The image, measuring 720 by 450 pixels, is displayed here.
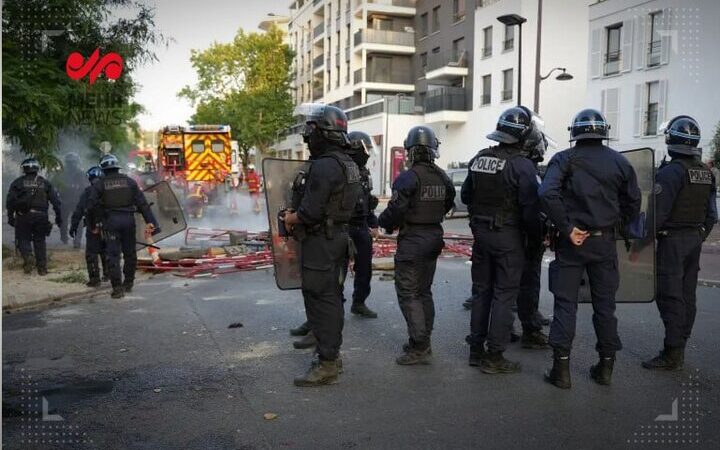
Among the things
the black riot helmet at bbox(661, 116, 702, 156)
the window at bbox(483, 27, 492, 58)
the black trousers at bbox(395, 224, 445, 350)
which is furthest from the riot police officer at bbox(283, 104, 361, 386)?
the window at bbox(483, 27, 492, 58)

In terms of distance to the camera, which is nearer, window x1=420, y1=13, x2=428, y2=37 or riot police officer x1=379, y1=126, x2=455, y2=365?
riot police officer x1=379, y1=126, x2=455, y2=365

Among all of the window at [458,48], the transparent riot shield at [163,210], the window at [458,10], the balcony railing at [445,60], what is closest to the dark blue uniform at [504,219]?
the transparent riot shield at [163,210]

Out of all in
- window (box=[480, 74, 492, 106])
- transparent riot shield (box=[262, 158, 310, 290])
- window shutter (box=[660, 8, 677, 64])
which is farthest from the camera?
window (box=[480, 74, 492, 106])

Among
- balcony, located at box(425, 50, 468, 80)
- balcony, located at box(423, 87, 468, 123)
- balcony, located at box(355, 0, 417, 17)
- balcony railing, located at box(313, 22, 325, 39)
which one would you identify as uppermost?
balcony railing, located at box(313, 22, 325, 39)

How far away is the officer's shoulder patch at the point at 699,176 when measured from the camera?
504cm

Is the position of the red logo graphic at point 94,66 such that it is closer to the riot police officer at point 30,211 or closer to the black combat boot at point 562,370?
the riot police officer at point 30,211

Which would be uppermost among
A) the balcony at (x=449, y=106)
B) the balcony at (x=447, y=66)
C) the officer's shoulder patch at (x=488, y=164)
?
the balcony at (x=447, y=66)

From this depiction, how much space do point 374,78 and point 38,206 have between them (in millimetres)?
35896

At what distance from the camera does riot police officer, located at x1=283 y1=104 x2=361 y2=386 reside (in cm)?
460

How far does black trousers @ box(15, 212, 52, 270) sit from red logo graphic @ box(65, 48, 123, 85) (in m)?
2.26

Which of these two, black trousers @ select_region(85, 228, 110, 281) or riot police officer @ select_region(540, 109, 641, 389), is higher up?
riot police officer @ select_region(540, 109, 641, 389)

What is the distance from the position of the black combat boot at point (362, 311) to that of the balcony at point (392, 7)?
39.1 meters

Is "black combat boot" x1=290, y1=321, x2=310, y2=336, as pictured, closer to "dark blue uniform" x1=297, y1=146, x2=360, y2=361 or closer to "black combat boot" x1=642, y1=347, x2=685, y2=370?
"dark blue uniform" x1=297, y1=146, x2=360, y2=361

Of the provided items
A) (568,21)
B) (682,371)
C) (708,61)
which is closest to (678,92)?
(708,61)
